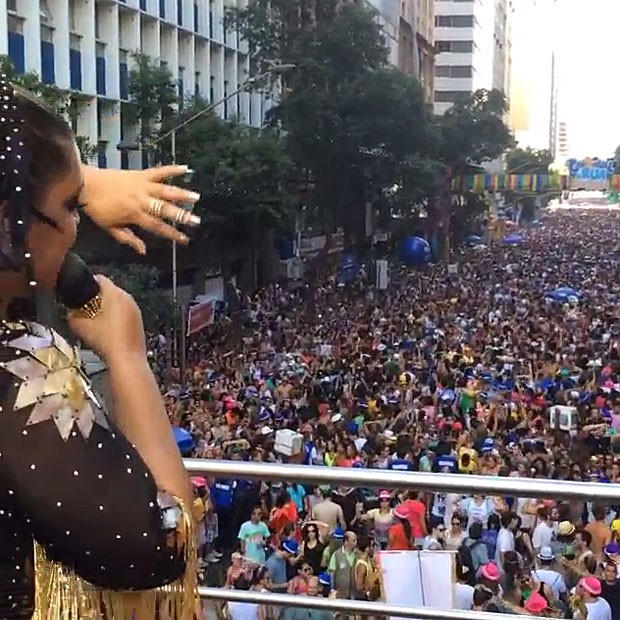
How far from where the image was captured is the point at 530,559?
6707 mm

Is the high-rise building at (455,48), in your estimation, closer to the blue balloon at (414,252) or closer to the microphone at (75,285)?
the blue balloon at (414,252)

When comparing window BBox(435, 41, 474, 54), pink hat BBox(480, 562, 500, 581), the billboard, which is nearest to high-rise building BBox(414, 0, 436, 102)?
window BBox(435, 41, 474, 54)

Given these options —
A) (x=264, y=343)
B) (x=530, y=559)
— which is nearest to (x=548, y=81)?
(x=264, y=343)

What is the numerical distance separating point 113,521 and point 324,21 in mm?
32954

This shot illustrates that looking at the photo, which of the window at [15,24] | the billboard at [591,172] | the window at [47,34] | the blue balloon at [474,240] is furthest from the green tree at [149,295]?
the billboard at [591,172]

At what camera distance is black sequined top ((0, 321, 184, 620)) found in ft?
3.86

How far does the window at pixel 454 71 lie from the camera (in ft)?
314

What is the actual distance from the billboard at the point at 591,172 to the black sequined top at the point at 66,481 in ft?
323

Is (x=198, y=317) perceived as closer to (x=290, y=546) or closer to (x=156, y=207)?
(x=290, y=546)

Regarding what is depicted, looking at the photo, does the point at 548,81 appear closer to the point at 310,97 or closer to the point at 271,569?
the point at 310,97

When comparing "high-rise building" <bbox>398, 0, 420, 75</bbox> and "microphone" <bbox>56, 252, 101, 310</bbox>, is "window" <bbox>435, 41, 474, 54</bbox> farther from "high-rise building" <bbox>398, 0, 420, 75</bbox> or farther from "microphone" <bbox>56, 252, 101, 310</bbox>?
"microphone" <bbox>56, 252, 101, 310</bbox>

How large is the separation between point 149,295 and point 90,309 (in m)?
17.7

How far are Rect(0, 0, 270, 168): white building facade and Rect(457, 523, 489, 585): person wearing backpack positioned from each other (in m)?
17.1

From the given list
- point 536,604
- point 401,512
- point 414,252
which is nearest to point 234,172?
point 414,252
